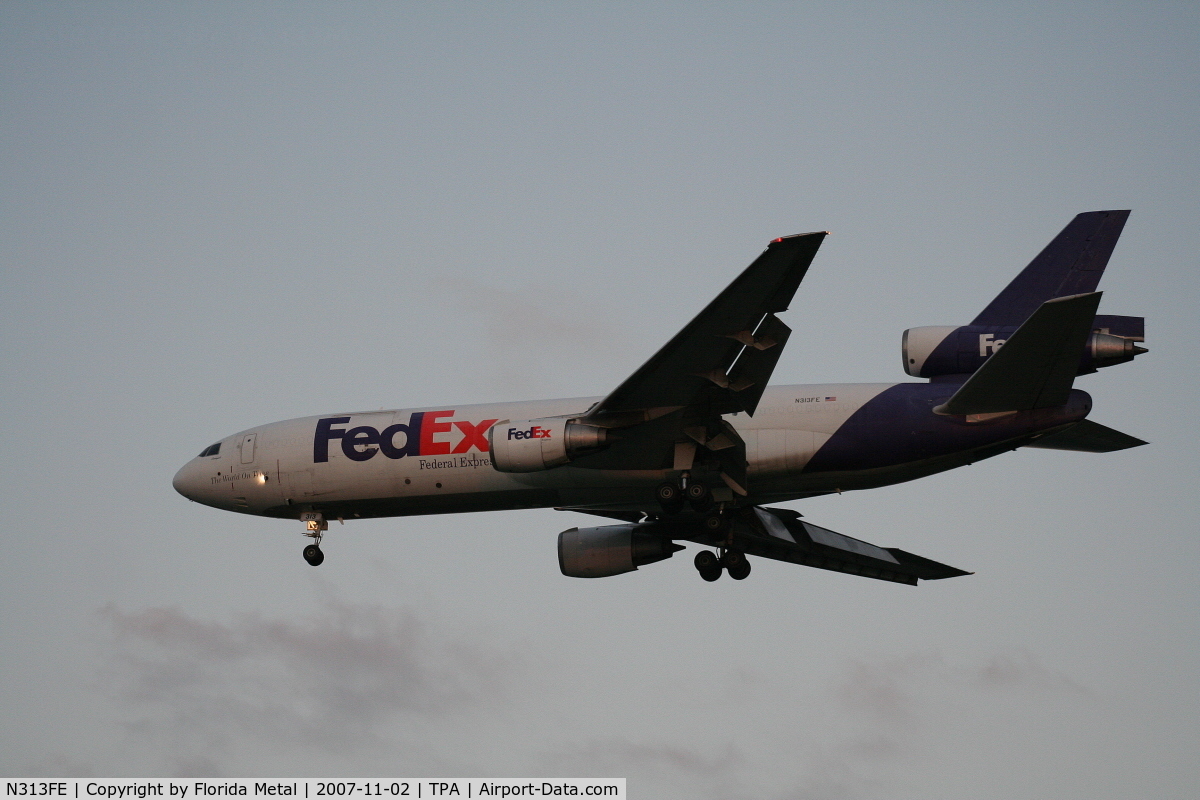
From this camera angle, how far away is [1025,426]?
25.9 metres

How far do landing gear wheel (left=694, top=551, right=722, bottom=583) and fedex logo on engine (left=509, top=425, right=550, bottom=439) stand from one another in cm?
544

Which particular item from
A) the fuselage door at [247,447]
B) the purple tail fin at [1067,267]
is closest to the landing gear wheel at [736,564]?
the purple tail fin at [1067,267]

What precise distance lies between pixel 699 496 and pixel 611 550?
400 cm

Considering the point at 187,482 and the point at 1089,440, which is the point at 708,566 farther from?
the point at 187,482

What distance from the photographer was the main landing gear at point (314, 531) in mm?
30531

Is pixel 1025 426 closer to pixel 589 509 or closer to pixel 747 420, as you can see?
pixel 747 420

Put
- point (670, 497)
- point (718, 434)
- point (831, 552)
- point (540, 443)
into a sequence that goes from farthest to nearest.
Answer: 1. point (831, 552)
2. point (670, 497)
3. point (718, 434)
4. point (540, 443)

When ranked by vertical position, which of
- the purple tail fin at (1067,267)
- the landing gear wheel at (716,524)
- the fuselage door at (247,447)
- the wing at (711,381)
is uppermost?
the purple tail fin at (1067,267)

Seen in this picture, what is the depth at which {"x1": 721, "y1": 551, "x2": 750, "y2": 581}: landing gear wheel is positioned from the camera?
2978cm

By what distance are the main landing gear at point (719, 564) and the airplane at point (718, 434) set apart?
Result: 4 centimetres

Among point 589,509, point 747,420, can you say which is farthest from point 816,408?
point 589,509

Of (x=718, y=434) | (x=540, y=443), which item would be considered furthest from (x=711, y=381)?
(x=540, y=443)

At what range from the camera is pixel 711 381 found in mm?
25922

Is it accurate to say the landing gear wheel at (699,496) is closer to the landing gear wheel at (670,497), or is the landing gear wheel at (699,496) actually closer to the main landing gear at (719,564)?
the landing gear wheel at (670,497)
